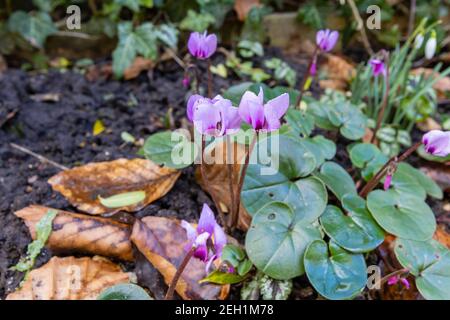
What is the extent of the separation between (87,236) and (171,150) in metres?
0.34

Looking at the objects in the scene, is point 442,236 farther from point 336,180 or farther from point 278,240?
point 278,240

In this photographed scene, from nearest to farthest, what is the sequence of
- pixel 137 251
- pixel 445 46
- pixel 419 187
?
pixel 137 251
pixel 419 187
pixel 445 46

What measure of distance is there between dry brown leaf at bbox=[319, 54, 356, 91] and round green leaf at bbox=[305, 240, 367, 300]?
1.11 meters

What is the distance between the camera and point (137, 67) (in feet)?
7.20

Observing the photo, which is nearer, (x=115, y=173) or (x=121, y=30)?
(x=115, y=173)

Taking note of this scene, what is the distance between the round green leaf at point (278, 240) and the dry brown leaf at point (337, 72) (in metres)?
1.07

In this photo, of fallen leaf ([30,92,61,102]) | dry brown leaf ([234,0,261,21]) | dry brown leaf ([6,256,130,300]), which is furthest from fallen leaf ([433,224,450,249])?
fallen leaf ([30,92,61,102])

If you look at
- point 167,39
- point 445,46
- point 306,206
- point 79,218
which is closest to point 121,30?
point 167,39

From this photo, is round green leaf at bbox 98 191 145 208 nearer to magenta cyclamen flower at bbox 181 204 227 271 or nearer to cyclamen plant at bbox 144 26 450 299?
cyclamen plant at bbox 144 26 450 299

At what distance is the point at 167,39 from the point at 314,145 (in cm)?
96

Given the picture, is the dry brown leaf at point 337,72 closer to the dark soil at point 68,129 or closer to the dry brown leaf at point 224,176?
the dark soil at point 68,129

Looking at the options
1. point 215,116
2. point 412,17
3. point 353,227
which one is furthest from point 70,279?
point 412,17
